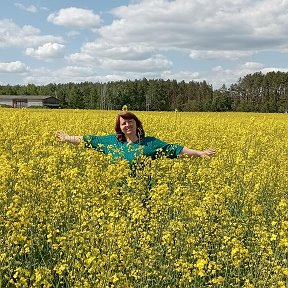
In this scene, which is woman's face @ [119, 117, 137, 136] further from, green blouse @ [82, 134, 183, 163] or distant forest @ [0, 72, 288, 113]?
distant forest @ [0, 72, 288, 113]

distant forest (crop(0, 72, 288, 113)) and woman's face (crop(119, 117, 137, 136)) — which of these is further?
distant forest (crop(0, 72, 288, 113))

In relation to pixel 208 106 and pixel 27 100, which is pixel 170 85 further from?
pixel 27 100

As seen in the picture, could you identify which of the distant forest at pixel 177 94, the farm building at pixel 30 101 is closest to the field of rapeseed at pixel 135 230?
the distant forest at pixel 177 94

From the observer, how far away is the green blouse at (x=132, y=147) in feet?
18.8

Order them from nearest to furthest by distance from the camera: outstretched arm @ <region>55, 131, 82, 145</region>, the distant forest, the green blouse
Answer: the green blouse < outstretched arm @ <region>55, 131, 82, 145</region> < the distant forest

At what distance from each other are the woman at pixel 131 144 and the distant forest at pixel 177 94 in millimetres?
64561

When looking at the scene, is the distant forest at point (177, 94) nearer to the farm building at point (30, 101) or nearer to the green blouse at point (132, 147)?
the farm building at point (30, 101)

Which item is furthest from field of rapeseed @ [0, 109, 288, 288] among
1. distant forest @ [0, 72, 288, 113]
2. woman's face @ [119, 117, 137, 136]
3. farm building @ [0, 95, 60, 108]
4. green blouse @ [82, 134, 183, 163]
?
farm building @ [0, 95, 60, 108]

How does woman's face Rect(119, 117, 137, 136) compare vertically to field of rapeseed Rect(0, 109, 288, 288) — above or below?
above

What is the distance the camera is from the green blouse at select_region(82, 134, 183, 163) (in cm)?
573

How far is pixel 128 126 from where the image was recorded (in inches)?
231

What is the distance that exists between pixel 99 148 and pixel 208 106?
69450 mm

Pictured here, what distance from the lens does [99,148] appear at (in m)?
6.09

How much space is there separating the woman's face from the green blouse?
13 centimetres
